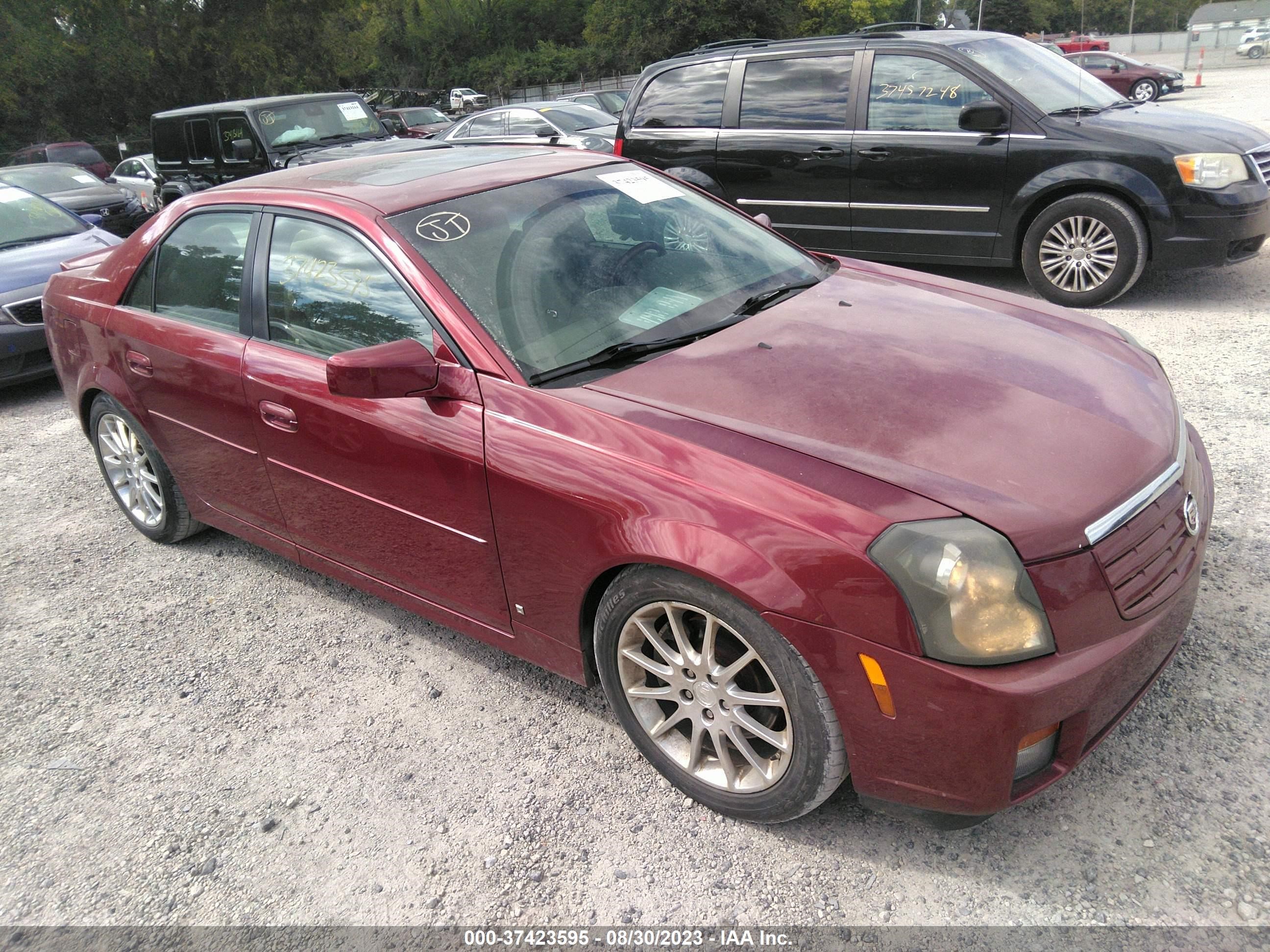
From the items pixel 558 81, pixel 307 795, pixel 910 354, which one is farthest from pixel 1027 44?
pixel 558 81

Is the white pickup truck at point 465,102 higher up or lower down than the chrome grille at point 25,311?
lower down

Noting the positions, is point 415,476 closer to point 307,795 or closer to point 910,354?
point 307,795

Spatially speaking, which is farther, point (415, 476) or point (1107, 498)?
point (415, 476)

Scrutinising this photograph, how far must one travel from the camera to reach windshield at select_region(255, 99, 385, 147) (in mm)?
10961

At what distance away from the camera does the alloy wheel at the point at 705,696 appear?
7.52 feet

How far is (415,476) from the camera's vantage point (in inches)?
111

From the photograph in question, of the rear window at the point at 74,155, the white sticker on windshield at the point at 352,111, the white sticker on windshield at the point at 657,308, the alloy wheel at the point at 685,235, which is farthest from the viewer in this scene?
the rear window at the point at 74,155

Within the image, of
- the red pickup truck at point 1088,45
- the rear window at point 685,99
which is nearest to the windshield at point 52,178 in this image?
the rear window at point 685,99

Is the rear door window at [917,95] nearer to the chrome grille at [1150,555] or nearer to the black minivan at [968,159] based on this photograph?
the black minivan at [968,159]

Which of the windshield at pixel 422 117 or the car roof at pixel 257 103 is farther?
the windshield at pixel 422 117

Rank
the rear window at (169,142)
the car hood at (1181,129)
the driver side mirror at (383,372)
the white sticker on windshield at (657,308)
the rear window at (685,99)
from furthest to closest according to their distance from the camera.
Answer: the rear window at (169,142) < the rear window at (685,99) < the car hood at (1181,129) < the white sticker on windshield at (657,308) < the driver side mirror at (383,372)

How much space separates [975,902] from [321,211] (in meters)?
2.81

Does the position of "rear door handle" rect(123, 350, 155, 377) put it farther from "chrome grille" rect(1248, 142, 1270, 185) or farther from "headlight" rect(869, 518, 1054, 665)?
"chrome grille" rect(1248, 142, 1270, 185)

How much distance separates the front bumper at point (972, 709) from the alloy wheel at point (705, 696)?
0.64 feet
